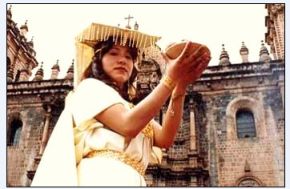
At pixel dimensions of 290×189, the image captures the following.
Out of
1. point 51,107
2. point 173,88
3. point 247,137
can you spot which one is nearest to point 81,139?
point 173,88

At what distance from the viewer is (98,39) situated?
225 centimetres

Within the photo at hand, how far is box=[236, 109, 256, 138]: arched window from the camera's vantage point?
1439 cm

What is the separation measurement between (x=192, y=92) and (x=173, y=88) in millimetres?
13261

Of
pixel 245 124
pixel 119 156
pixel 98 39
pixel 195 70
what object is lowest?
pixel 119 156

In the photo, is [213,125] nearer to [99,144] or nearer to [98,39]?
[98,39]

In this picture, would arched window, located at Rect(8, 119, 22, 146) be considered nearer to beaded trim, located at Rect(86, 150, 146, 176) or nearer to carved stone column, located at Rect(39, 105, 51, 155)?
carved stone column, located at Rect(39, 105, 51, 155)

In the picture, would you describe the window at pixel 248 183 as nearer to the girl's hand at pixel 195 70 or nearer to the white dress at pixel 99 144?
the white dress at pixel 99 144

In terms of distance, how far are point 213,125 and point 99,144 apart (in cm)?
1290

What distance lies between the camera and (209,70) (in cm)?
1577

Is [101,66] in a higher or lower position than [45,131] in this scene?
lower

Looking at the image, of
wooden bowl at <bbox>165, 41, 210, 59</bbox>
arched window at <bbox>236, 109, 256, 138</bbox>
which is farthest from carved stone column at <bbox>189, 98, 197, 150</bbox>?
wooden bowl at <bbox>165, 41, 210, 59</bbox>

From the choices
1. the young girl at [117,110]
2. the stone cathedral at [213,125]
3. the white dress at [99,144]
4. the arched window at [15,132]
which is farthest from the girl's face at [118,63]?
the arched window at [15,132]

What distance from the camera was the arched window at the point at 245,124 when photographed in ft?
47.2

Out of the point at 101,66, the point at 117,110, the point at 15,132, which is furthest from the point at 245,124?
the point at 117,110
